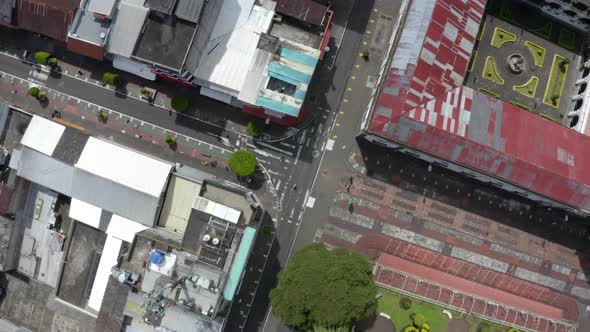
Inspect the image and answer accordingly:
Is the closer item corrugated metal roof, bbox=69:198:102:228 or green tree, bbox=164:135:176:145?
corrugated metal roof, bbox=69:198:102:228

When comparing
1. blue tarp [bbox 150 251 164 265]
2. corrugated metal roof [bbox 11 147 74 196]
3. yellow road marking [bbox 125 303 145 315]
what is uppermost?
corrugated metal roof [bbox 11 147 74 196]

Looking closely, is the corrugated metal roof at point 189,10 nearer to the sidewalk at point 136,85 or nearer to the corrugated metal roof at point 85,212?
the sidewalk at point 136,85

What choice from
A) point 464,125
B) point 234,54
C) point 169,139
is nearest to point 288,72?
point 234,54

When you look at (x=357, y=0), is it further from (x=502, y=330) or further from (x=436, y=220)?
(x=502, y=330)

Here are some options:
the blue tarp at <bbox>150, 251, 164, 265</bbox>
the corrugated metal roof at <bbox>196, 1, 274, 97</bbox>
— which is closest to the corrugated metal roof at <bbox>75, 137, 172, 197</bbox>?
the blue tarp at <bbox>150, 251, 164, 265</bbox>

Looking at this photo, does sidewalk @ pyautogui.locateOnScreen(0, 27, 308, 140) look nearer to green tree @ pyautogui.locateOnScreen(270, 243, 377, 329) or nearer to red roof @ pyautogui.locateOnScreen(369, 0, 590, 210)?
red roof @ pyautogui.locateOnScreen(369, 0, 590, 210)

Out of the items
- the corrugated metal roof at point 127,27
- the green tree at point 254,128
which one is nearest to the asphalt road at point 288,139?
the green tree at point 254,128
